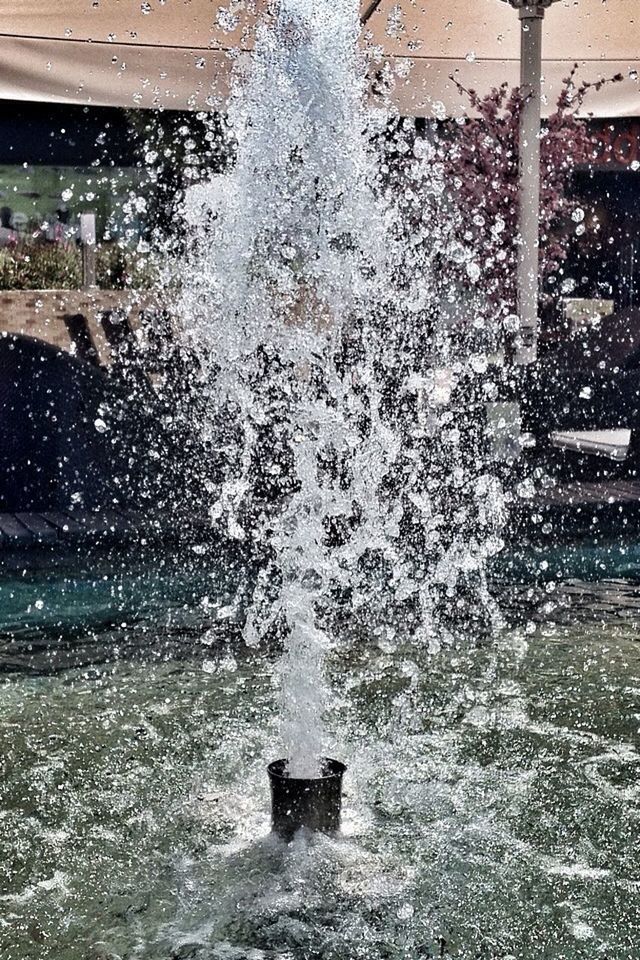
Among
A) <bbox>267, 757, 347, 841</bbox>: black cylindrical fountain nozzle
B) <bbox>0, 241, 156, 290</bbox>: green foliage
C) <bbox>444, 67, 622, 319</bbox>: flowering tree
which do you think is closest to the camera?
<bbox>267, 757, 347, 841</bbox>: black cylindrical fountain nozzle

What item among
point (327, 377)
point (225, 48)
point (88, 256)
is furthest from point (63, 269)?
point (327, 377)

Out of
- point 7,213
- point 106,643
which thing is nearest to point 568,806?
point 106,643

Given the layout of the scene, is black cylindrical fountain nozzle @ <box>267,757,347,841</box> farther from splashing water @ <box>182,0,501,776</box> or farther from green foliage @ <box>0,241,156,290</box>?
green foliage @ <box>0,241,156,290</box>

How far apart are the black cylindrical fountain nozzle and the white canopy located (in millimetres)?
4569

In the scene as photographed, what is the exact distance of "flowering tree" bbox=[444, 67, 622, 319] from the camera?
8328 mm

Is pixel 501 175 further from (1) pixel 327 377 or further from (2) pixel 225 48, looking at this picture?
(1) pixel 327 377

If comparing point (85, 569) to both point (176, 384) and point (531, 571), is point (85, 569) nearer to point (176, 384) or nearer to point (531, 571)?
point (176, 384)

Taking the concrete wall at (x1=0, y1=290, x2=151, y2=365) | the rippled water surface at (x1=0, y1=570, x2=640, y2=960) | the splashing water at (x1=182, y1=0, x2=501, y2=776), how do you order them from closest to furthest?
the rippled water surface at (x1=0, y1=570, x2=640, y2=960)
the splashing water at (x1=182, y1=0, x2=501, y2=776)
the concrete wall at (x1=0, y1=290, x2=151, y2=365)

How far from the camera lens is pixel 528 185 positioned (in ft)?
21.0

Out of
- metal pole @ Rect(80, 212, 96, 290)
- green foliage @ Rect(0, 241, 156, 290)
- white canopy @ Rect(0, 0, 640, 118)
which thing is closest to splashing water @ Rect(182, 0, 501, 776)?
white canopy @ Rect(0, 0, 640, 118)

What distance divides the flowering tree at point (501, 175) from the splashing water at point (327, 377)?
155 centimetres

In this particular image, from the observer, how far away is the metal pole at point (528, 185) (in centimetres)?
637

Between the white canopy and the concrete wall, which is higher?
the white canopy

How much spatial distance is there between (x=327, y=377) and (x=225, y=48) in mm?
2592
